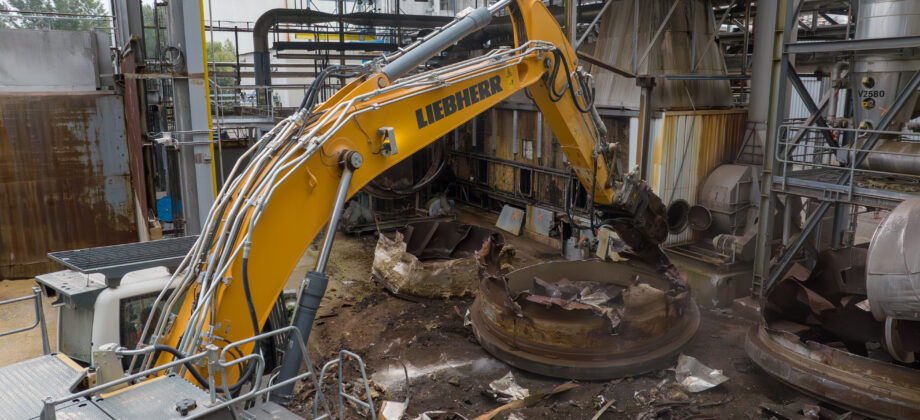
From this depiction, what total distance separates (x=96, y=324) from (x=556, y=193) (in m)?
9.82

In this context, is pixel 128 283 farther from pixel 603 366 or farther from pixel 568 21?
pixel 568 21

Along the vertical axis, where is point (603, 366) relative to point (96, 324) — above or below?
below

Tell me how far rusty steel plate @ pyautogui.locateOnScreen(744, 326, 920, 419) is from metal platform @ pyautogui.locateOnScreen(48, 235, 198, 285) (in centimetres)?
622

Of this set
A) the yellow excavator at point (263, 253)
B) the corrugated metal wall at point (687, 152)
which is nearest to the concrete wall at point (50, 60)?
the yellow excavator at point (263, 253)

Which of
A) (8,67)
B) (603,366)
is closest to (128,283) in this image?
(603,366)

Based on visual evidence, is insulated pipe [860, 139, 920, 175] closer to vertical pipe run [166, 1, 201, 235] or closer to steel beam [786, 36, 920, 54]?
steel beam [786, 36, 920, 54]

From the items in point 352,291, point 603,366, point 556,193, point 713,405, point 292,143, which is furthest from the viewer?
point 556,193

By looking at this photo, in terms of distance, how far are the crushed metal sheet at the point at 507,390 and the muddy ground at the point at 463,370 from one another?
92 millimetres

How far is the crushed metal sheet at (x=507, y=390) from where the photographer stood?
6.99 metres

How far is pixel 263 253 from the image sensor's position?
433 centimetres

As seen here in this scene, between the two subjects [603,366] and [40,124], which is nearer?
[603,366]

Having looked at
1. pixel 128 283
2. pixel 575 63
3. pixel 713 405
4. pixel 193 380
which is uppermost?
pixel 575 63

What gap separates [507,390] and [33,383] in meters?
4.65

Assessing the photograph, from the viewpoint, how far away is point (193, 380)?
4270mm
